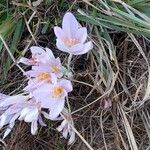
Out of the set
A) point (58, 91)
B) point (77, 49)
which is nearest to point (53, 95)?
point (58, 91)

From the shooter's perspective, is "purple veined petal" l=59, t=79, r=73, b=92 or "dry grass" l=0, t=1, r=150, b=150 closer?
"purple veined petal" l=59, t=79, r=73, b=92

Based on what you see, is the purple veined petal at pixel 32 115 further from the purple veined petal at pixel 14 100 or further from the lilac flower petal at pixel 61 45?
the lilac flower petal at pixel 61 45

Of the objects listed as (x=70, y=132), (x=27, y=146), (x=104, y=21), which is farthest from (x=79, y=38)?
(x=27, y=146)

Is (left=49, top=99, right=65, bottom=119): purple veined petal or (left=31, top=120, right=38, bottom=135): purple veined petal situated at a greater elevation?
(left=49, top=99, right=65, bottom=119): purple veined petal

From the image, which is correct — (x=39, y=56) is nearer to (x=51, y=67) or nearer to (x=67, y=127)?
(x=51, y=67)

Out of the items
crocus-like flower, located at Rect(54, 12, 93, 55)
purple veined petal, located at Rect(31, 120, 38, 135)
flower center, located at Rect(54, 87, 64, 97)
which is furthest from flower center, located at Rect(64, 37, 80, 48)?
purple veined petal, located at Rect(31, 120, 38, 135)

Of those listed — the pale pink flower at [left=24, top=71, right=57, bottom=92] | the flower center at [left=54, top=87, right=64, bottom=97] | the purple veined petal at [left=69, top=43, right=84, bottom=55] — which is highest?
the purple veined petal at [left=69, top=43, right=84, bottom=55]

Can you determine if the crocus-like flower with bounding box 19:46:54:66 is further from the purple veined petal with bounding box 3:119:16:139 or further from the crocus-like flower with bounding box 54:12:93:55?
the purple veined petal with bounding box 3:119:16:139

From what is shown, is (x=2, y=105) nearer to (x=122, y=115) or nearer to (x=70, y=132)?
(x=70, y=132)
